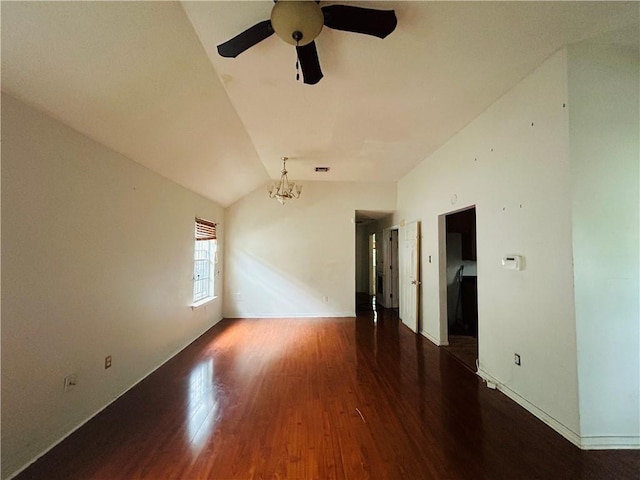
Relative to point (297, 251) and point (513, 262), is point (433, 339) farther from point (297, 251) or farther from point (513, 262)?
point (297, 251)

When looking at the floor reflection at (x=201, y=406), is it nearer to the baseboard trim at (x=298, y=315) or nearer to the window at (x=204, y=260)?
the window at (x=204, y=260)

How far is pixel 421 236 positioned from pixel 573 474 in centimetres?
325

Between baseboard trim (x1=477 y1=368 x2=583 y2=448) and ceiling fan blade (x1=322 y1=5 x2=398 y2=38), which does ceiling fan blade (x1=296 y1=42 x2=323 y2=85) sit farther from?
baseboard trim (x1=477 y1=368 x2=583 y2=448)

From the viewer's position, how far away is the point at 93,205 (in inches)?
89.3

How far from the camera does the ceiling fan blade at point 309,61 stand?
1684mm

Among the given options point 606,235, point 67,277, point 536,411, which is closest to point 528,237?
point 606,235

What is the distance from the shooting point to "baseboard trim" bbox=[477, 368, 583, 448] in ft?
6.34

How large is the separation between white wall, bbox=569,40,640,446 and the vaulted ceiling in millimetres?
299

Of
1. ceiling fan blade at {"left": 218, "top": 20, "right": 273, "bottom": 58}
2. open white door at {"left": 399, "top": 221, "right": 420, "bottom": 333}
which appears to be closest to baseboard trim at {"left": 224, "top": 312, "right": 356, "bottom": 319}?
open white door at {"left": 399, "top": 221, "right": 420, "bottom": 333}

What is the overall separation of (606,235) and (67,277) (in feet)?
13.2

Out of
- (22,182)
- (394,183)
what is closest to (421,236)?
(394,183)

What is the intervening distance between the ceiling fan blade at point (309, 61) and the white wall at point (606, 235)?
6.22 ft

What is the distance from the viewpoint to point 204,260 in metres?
5.07

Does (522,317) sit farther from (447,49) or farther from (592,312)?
(447,49)
